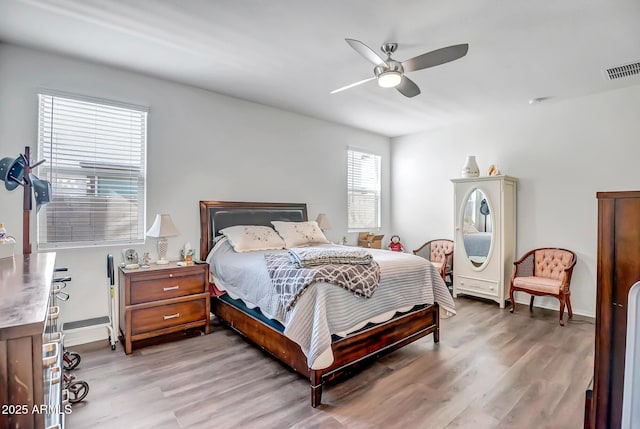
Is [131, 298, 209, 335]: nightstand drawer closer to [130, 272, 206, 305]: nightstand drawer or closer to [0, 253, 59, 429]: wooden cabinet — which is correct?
[130, 272, 206, 305]: nightstand drawer

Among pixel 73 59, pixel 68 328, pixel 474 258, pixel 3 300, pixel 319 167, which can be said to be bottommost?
pixel 68 328

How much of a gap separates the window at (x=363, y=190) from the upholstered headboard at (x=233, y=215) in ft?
4.47

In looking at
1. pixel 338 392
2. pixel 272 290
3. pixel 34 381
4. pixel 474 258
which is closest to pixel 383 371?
pixel 338 392

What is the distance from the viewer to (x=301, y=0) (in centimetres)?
222

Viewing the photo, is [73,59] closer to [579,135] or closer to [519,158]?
[519,158]

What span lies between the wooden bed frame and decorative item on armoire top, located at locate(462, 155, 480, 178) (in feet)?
8.11

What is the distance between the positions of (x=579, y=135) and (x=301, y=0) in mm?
3934

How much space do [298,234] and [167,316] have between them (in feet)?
5.49

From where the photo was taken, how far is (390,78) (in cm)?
263

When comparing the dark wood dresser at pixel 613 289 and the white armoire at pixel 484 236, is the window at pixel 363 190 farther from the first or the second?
the dark wood dresser at pixel 613 289

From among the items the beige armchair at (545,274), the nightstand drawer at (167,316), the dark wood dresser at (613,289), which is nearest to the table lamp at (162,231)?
the nightstand drawer at (167,316)

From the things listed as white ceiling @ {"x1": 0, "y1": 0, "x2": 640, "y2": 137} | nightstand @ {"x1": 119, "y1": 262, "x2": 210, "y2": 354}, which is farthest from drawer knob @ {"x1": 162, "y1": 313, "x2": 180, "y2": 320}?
white ceiling @ {"x1": 0, "y1": 0, "x2": 640, "y2": 137}

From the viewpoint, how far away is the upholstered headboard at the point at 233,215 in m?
3.82

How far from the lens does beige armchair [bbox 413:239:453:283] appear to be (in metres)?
4.99
